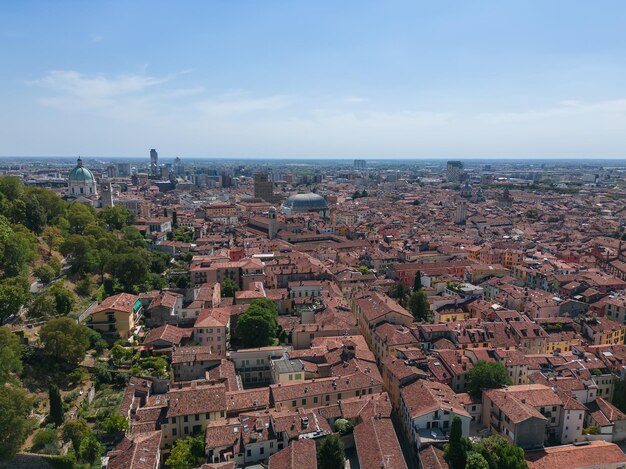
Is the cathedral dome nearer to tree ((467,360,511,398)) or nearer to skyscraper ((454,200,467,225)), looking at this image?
skyscraper ((454,200,467,225))

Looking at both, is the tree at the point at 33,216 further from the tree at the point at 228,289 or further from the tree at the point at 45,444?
the tree at the point at 45,444

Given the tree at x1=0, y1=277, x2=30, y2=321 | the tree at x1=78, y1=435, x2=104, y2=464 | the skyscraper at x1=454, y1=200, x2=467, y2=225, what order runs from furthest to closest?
the skyscraper at x1=454, y1=200, x2=467, y2=225
the tree at x1=0, y1=277, x2=30, y2=321
the tree at x1=78, y1=435, x2=104, y2=464

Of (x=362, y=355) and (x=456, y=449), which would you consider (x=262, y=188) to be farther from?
(x=456, y=449)

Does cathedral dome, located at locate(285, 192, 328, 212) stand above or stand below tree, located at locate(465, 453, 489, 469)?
above

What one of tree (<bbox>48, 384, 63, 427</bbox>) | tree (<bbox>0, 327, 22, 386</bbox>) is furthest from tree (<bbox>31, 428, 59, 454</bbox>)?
tree (<bbox>0, 327, 22, 386</bbox>)

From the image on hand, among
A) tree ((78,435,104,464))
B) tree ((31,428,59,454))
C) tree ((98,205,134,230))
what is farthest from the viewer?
tree ((98,205,134,230))

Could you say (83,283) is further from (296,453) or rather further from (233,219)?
(233,219)

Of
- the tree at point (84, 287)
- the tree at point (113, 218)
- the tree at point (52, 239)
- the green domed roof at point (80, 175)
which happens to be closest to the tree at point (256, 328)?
the tree at point (84, 287)

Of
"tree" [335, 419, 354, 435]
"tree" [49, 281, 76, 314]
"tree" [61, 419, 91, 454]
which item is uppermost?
"tree" [49, 281, 76, 314]
